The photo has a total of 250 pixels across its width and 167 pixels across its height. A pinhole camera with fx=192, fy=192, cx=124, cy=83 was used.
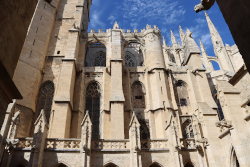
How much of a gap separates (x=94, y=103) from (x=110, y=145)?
6.36 meters

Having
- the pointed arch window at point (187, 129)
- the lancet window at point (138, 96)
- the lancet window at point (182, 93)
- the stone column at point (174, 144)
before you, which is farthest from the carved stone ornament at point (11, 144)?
the lancet window at point (182, 93)

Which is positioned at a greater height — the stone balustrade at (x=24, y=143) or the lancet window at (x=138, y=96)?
the lancet window at (x=138, y=96)

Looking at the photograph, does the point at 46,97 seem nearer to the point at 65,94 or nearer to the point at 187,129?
the point at 65,94

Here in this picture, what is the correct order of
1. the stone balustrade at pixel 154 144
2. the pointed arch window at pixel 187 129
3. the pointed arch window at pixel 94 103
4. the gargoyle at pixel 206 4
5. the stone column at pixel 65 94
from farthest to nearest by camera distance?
1. the pointed arch window at pixel 187 129
2. the pointed arch window at pixel 94 103
3. the stone column at pixel 65 94
4. the stone balustrade at pixel 154 144
5. the gargoyle at pixel 206 4

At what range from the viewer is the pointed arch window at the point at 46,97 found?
15652 mm

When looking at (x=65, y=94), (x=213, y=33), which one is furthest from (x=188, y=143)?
(x=213, y=33)

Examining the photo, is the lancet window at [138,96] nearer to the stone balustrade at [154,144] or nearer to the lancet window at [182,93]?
the lancet window at [182,93]

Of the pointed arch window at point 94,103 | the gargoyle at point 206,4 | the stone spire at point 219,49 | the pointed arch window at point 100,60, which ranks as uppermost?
the stone spire at point 219,49

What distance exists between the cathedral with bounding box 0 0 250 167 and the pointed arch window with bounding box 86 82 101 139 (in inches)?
3.5

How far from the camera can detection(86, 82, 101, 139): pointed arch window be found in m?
15.8

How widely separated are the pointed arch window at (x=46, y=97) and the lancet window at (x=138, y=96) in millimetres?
7246

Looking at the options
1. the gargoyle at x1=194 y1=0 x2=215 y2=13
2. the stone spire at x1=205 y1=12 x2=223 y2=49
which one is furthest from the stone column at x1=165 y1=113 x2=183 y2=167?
the stone spire at x1=205 y1=12 x2=223 y2=49

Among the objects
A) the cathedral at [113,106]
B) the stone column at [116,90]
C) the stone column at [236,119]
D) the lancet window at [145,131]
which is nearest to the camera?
the stone column at [236,119]

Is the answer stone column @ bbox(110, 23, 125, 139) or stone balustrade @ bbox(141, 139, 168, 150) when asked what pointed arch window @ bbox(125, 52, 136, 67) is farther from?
stone balustrade @ bbox(141, 139, 168, 150)
